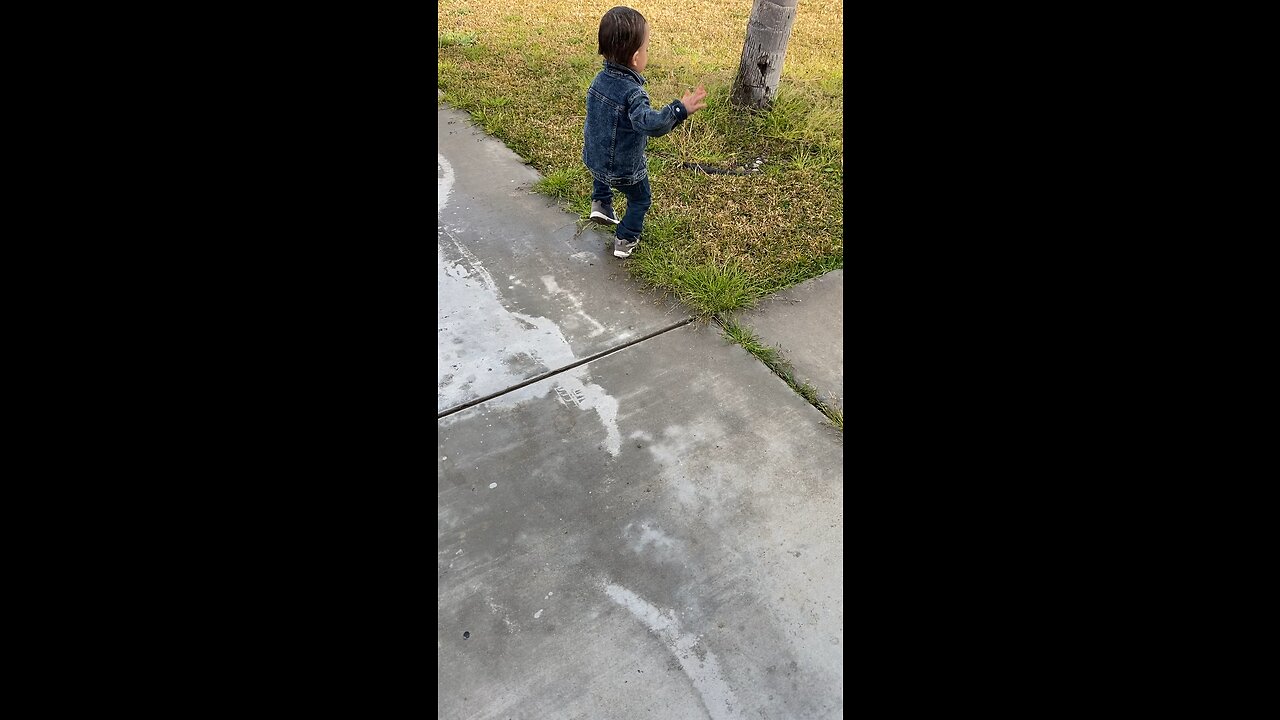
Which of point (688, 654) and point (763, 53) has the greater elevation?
point (763, 53)

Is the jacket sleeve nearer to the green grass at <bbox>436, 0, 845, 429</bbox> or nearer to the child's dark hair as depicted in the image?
the child's dark hair

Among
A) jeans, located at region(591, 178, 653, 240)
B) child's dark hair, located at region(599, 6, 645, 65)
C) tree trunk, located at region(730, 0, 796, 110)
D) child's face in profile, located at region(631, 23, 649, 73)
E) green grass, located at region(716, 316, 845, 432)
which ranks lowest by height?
green grass, located at region(716, 316, 845, 432)

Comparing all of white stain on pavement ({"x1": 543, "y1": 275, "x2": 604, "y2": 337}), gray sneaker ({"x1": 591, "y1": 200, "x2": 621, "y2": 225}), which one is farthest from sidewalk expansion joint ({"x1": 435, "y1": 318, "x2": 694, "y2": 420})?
gray sneaker ({"x1": 591, "y1": 200, "x2": 621, "y2": 225})

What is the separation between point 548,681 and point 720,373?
61.2 inches

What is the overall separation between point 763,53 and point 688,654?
456cm

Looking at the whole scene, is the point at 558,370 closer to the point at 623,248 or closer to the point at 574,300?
the point at 574,300

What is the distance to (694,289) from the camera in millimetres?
3893

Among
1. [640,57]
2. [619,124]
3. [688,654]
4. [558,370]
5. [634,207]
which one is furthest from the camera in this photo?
[634,207]

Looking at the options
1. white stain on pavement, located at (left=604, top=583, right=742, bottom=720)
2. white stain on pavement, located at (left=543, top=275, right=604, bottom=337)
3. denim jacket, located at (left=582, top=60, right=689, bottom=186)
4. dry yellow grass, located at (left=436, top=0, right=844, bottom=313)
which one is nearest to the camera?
white stain on pavement, located at (left=604, top=583, right=742, bottom=720)

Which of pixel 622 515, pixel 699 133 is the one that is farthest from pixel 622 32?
pixel 622 515

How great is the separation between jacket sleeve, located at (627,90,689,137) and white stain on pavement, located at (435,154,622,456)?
2.80ft

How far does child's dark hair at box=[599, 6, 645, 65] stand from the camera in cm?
367

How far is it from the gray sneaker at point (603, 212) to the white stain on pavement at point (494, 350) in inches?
24.5

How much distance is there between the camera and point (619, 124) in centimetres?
392
